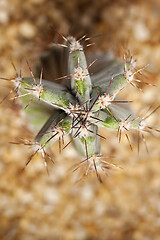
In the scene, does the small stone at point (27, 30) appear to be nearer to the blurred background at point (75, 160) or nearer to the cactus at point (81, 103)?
the blurred background at point (75, 160)

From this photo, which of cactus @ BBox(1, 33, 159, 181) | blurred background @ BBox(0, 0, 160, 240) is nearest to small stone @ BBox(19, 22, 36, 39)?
blurred background @ BBox(0, 0, 160, 240)

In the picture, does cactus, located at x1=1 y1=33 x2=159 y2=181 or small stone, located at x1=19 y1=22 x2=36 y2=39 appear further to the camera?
small stone, located at x1=19 y1=22 x2=36 y2=39

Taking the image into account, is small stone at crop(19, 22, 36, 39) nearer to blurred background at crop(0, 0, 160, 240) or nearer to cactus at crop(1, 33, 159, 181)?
blurred background at crop(0, 0, 160, 240)

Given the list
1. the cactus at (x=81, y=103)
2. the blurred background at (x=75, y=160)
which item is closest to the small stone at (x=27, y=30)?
the blurred background at (x=75, y=160)

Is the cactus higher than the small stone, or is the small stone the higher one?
the small stone

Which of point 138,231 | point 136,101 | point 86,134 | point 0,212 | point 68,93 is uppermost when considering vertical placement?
point 136,101

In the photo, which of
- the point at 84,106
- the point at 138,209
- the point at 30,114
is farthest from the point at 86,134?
the point at 138,209

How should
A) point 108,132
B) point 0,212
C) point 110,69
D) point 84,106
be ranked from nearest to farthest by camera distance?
point 84,106 → point 110,69 → point 108,132 → point 0,212

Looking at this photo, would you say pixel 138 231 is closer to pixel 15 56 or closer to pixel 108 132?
pixel 108 132

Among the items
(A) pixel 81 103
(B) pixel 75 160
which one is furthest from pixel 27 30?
(A) pixel 81 103
